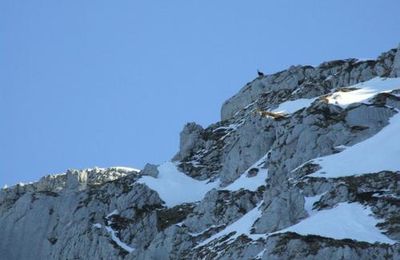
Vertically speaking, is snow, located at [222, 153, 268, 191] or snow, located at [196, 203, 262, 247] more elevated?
snow, located at [222, 153, 268, 191]

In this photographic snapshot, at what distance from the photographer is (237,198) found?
97.8 meters

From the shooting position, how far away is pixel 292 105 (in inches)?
4697

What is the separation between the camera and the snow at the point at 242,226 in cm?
8288

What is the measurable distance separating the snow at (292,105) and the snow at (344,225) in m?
40.9

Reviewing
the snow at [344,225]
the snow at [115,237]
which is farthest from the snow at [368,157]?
the snow at [115,237]

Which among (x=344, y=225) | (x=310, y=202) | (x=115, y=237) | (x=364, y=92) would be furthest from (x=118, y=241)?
(x=344, y=225)

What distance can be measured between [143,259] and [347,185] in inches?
1085

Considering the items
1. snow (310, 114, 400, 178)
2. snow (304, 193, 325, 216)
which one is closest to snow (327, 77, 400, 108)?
snow (310, 114, 400, 178)

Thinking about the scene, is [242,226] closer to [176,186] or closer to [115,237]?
[115,237]

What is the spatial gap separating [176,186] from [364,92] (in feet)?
102

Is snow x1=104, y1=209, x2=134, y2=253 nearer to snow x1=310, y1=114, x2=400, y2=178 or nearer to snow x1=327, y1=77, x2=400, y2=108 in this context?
snow x1=310, y1=114, x2=400, y2=178

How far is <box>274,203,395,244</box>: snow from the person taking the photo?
65938mm

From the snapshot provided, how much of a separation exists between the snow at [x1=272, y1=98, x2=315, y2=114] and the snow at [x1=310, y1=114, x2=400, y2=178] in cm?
2255

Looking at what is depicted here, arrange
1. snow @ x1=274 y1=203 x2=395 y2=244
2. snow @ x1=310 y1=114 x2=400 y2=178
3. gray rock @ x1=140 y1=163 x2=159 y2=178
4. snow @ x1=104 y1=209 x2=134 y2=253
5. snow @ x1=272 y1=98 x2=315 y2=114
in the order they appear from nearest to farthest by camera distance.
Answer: snow @ x1=274 y1=203 x2=395 y2=244 < snow @ x1=310 y1=114 x2=400 y2=178 < snow @ x1=104 y1=209 x2=134 y2=253 < snow @ x1=272 y1=98 x2=315 y2=114 < gray rock @ x1=140 y1=163 x2=159 y2=178
